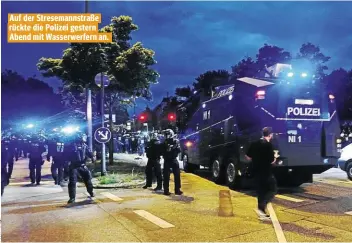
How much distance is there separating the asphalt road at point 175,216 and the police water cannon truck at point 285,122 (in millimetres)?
717

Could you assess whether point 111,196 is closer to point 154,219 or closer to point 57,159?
point 154,219

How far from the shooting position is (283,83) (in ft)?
31.6

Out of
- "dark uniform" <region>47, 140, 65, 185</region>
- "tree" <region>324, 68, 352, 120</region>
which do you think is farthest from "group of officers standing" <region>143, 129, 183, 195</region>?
"tree" <region>324, 68, 352, 120</region>

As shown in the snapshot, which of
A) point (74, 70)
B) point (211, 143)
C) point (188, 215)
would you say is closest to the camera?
point (188, 215)

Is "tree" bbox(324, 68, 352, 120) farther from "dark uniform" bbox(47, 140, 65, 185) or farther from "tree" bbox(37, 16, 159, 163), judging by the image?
"dark uniform" bbox(47, 140, 65, 185)

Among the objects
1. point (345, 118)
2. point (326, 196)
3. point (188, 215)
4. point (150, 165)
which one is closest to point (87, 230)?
point (188, 215)

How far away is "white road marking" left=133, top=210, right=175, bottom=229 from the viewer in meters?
6.41

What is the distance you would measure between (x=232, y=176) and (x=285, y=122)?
7.06 feet

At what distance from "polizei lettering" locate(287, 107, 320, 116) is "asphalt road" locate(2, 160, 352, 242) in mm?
1971

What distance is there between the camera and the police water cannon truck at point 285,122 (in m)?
9.45

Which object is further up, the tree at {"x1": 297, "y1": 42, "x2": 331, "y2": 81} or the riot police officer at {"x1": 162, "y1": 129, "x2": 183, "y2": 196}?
→ the tree at {"x1": 297, "y1": 42, "x2": 331, "y2": 81}

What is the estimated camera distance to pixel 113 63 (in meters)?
16.9

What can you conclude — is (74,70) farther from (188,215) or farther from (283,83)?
(188,215)

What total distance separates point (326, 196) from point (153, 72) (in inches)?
416
